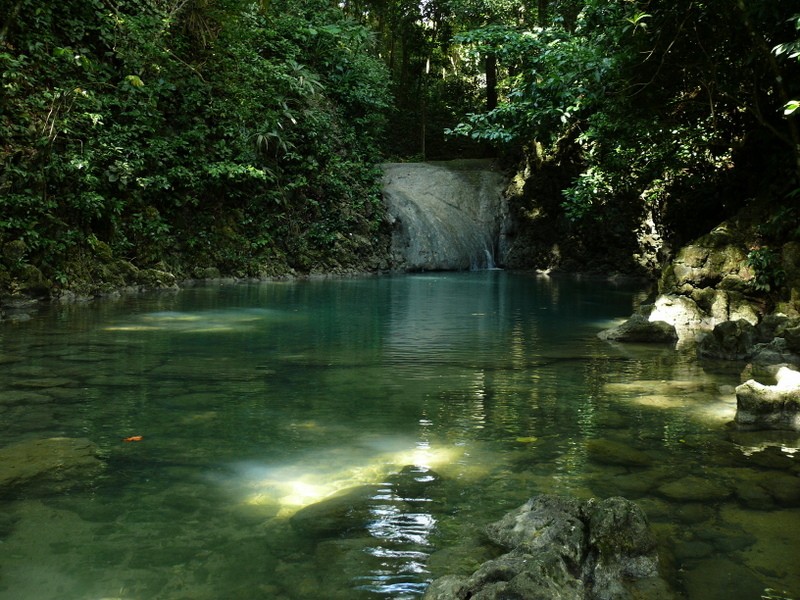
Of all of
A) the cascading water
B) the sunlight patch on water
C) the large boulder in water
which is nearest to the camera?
the large boulder in water

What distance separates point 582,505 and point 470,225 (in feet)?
73.7

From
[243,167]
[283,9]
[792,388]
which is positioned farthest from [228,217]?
[792,388]

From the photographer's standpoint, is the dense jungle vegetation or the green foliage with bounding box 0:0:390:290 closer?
the dense jungle vegetation

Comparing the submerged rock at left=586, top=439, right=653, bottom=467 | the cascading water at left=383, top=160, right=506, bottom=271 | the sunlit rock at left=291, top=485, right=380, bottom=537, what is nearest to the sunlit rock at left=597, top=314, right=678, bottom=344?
the submerged rock at left=586, top=439, right=653, bottom=467

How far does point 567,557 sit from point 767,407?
2.75 m

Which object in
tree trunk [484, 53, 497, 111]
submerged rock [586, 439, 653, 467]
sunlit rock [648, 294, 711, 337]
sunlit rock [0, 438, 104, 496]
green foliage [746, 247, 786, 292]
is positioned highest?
tree trunk [484, 53, 497, 111]

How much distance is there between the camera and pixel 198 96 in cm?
1645

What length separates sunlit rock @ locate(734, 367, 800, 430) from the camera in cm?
464

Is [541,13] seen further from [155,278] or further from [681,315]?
[681,315]

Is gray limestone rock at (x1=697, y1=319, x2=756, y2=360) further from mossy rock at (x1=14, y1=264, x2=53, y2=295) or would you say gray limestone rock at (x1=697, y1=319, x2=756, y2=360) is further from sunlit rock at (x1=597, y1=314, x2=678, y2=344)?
mossy rock at (x1=14, y1=264, x2=53, y2=295)

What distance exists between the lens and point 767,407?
15.3ft

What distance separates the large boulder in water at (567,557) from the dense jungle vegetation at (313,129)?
3.75 meters

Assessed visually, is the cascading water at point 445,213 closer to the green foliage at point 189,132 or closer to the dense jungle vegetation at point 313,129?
the dense jungle vegetation at point 313,129

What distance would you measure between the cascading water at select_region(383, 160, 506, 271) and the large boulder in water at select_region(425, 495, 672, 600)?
1983 cm
